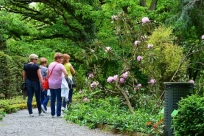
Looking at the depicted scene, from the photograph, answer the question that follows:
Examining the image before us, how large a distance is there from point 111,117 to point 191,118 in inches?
140

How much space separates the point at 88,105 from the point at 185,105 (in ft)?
22.6

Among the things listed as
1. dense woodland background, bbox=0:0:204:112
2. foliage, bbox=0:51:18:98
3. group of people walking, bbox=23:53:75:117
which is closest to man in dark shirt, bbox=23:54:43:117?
group of people walking, bbox=23:53:75:117

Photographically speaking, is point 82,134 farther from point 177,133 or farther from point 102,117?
point 177,133

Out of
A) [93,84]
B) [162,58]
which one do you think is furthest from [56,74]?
[162,58]

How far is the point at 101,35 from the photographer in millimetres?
21078

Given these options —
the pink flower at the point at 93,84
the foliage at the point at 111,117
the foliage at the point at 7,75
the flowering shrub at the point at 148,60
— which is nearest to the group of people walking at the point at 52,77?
the foliage at the point at 111,117

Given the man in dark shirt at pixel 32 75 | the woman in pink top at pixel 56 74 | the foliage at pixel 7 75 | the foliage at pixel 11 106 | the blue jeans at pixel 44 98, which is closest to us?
the woman in pink top at pixel 56 74

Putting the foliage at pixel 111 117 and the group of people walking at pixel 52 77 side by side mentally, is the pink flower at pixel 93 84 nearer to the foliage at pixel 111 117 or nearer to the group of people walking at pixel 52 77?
the foliage at pixel 111 117

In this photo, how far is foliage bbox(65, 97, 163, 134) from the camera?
8.36 metres

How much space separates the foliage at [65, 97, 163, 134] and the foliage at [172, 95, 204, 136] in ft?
5.21

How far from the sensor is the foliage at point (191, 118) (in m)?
5.86

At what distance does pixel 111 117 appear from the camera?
933 centimetres

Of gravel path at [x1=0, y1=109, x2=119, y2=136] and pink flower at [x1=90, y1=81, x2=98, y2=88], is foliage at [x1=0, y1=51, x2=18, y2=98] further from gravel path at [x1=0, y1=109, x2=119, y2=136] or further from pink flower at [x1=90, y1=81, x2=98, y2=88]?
gravel path at [x1=0, y1=109, x2=119, y2=136]

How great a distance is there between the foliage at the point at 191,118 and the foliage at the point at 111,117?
1588 mm
